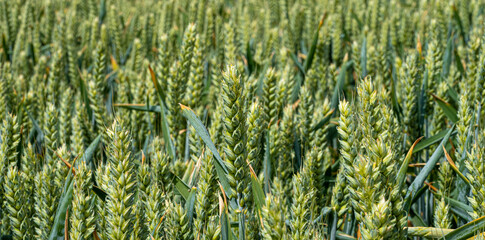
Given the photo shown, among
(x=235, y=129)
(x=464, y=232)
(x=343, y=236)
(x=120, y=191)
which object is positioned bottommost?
(x=343, y=236)

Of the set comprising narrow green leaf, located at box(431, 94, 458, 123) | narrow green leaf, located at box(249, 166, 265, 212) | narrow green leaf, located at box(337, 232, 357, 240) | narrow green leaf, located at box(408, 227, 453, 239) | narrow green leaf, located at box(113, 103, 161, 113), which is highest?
narrow green leaf, located at box(249, 166, 265, 212)

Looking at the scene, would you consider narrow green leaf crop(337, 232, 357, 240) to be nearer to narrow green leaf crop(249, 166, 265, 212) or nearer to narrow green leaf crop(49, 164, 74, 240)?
narrow green leaf crop(249, 166, 265, 212)

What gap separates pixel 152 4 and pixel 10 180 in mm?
3496

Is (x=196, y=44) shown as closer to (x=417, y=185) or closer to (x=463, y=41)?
(x=417, y=185)

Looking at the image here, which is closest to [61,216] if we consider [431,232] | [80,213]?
[80,213]

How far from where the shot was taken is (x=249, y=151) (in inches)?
45.4

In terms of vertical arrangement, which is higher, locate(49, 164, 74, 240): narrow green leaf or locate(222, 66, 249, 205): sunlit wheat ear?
locate(222, 66, 249, 205): sunlit wheat ear

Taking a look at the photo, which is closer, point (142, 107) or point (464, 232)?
point (464, 232)

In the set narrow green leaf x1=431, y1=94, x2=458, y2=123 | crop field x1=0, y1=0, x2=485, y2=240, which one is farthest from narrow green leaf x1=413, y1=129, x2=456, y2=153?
narrow green leaf x1=431, y1=94, x2=458, y2=123

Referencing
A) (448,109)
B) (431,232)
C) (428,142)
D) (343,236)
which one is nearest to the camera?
(431,232)

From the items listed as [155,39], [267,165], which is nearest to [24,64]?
[155,39]

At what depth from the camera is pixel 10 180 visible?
1131 millimetres

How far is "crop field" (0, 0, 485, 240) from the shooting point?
0.98 metres

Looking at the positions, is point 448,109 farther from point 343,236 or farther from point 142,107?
point 142,107
